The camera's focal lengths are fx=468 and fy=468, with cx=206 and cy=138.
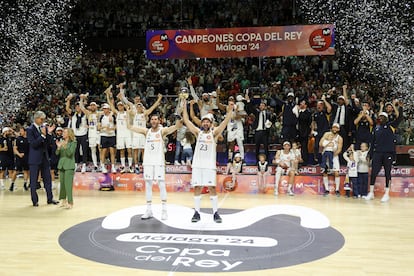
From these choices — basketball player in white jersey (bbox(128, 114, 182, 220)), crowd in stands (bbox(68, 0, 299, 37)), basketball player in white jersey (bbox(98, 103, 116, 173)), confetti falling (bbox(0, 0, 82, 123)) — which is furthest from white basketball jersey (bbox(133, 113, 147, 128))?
crowd in stands (bbox(68, 0, 299, 37))

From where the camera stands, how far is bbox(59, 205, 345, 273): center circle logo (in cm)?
595

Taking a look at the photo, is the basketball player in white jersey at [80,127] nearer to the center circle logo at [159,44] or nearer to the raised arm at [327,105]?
the center circle logo at [159,44]

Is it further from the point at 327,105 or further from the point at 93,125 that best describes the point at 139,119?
the point at 327,105

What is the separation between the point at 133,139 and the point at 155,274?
7147mm

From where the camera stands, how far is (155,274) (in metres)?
5.47

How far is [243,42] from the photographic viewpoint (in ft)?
55.3

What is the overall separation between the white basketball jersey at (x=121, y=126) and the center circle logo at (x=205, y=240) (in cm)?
345

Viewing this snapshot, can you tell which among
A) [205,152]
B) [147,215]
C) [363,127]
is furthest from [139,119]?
[363,127]

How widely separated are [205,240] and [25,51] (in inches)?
609

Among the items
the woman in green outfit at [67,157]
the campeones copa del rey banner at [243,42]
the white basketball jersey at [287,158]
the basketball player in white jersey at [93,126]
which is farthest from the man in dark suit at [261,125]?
the woman in green outfit at [67,157]

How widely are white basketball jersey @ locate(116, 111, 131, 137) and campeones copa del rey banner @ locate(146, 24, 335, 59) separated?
5.71 meters

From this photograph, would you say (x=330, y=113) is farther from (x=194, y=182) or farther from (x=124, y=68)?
(x=124, y=68)

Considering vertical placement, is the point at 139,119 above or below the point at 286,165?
above

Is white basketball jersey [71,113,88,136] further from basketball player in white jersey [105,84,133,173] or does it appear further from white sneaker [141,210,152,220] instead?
white sneaker [141,210,152,220]
